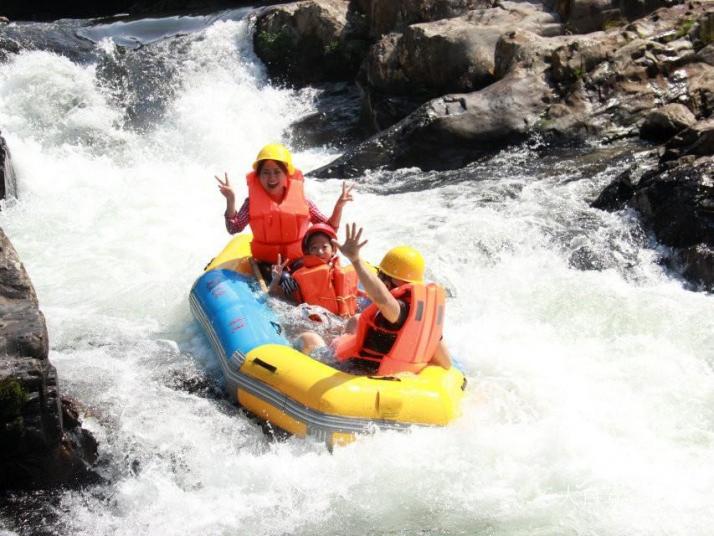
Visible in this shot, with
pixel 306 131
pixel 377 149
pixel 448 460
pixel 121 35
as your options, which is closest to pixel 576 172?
pixel 377 149

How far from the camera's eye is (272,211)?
624 cm

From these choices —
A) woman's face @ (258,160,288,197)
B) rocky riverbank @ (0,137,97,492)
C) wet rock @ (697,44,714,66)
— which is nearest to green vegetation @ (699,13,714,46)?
wet rock @ (697,44,714,66)

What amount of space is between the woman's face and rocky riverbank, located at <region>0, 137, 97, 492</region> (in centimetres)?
221

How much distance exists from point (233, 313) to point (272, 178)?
1.09m

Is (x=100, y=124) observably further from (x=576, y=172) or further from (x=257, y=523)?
(x=257, y=523)

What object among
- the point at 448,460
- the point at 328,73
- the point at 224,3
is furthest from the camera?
the point at 224,3

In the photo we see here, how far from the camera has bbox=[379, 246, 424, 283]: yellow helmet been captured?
493cm

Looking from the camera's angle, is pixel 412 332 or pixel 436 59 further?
pixel 436 59

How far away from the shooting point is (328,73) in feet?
43.7

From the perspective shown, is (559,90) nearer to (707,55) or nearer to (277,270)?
(707,55)

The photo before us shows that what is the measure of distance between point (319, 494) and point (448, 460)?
717 mm

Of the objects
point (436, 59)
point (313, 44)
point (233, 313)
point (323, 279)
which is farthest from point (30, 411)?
point (313, 44)

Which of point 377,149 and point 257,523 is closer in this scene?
point 257,523

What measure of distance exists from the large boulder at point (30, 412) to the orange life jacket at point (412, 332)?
160 centimetres
